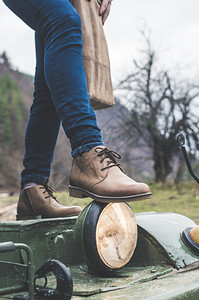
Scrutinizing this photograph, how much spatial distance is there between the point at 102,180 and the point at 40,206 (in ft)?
1.30

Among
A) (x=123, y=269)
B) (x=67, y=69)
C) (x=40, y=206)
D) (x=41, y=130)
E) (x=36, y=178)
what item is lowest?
(x=123, y=269)

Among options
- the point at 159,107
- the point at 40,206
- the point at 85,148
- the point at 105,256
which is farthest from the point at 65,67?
the point at 159,107

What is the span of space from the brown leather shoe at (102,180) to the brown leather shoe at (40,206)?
179mm

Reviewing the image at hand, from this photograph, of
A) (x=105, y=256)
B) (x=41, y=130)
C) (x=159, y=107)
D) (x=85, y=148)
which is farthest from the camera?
(x=159, y=107)

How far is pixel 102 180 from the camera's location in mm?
1392

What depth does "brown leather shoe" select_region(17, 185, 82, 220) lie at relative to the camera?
5.39 ft

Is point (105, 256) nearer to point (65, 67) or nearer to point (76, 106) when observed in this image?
point (76, 106)

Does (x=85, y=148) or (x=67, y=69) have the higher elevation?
(x=67, y=69)

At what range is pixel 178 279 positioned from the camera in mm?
1249

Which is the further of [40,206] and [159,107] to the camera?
[159,107]

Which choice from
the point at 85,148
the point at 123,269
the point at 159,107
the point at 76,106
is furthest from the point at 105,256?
the point at 159,107

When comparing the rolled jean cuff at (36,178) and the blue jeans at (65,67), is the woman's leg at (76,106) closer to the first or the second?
the blue jeans at (65,67)

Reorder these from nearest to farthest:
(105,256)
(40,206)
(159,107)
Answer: (105,256) < (40,206) < (159,107)

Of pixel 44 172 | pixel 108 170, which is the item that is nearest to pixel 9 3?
pixel 44 172
